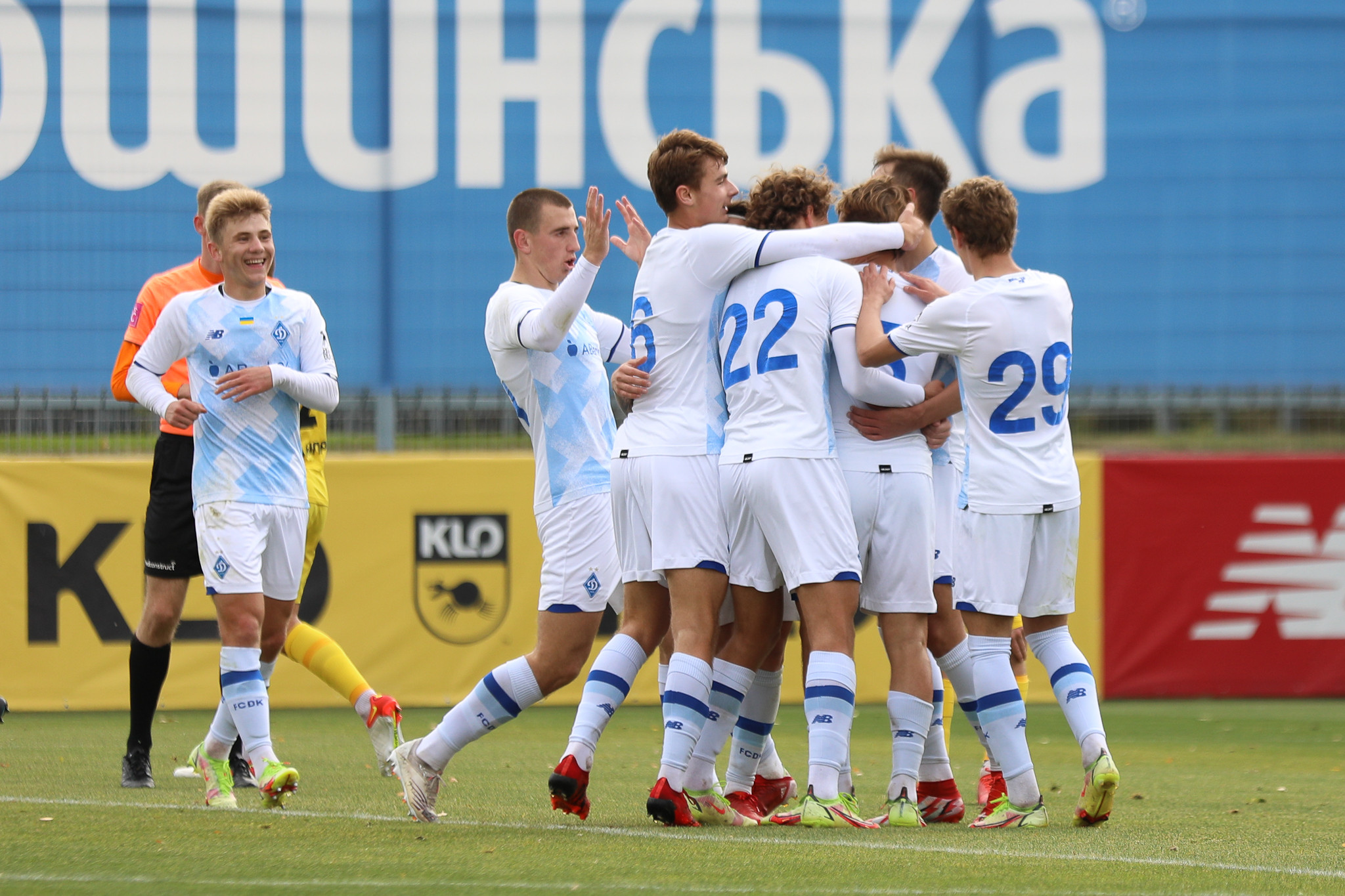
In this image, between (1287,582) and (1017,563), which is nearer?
(1017,563)

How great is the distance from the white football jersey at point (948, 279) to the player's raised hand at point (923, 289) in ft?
0.70

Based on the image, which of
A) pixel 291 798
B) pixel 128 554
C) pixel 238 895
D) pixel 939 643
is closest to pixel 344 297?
pixel 128 554

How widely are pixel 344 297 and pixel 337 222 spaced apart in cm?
47

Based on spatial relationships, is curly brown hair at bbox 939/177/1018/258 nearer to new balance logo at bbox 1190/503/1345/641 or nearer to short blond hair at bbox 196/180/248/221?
short blond hair at bbox 196/180/248/221

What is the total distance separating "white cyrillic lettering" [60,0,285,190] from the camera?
10.1 m

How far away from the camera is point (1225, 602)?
9.71m

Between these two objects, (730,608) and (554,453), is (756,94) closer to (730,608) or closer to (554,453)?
(554,453)

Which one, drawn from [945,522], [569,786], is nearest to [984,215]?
[945,522]

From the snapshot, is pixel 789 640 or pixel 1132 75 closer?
pixel 789 640

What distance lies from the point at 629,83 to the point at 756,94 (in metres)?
0.80

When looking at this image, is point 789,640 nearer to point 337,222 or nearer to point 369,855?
point 337,222

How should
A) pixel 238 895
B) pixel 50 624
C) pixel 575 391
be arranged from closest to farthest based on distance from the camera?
pixel 238 895, pixel 575 391, pixel 50 624

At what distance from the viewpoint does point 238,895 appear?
375 cm

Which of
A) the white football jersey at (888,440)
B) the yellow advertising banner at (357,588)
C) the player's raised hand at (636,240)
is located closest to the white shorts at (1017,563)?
the white football jersey at (888,440)
